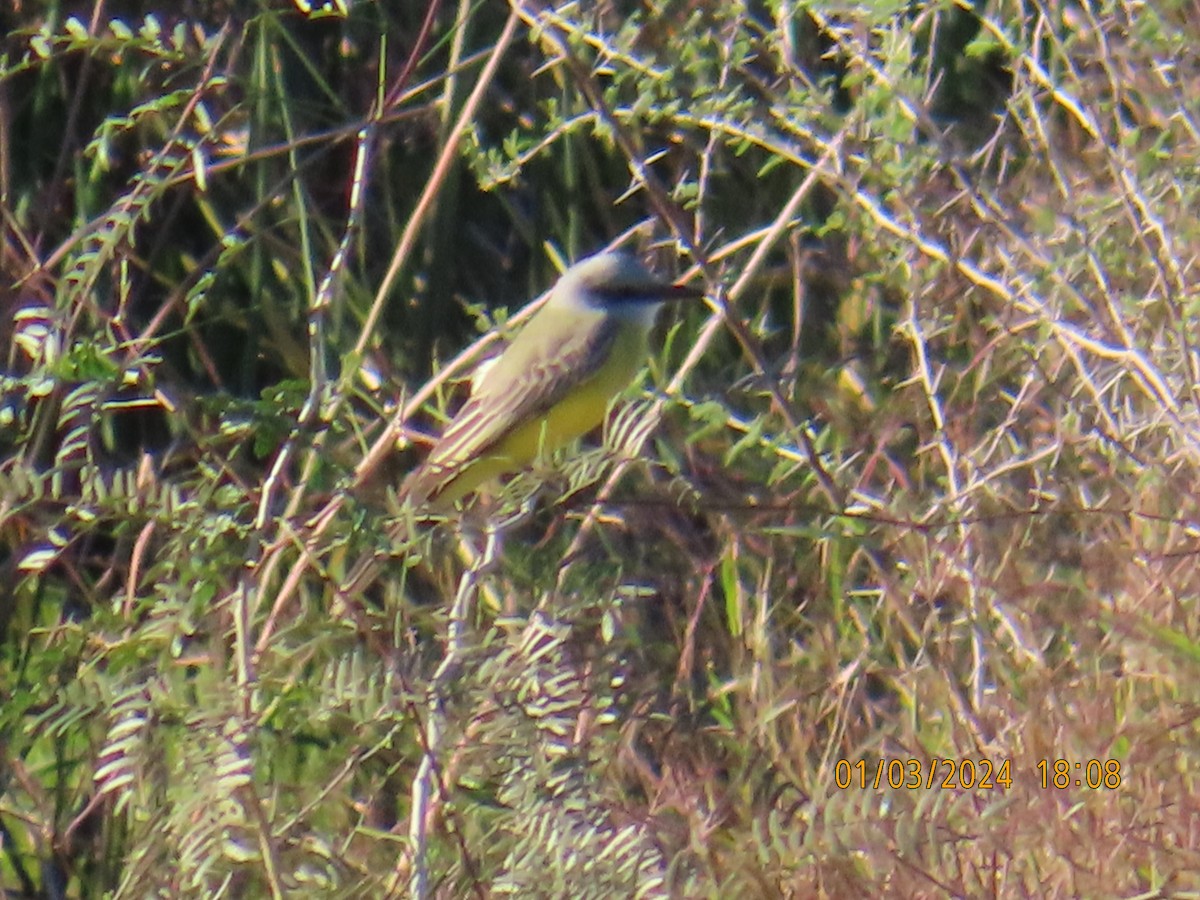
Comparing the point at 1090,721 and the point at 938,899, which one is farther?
the point at 1090,721

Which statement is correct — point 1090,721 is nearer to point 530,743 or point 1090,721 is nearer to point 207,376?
point 530,743

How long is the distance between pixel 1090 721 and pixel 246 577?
1.44m

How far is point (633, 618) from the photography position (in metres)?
3.75

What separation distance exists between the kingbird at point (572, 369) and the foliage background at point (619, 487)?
24 cm

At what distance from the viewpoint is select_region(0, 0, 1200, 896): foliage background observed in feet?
6.88

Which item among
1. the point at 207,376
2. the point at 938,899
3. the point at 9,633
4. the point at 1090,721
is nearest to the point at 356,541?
the point at 938,899

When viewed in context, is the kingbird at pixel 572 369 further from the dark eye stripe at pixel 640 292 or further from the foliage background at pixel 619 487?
the foliage background at pixel 619 487
